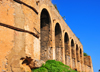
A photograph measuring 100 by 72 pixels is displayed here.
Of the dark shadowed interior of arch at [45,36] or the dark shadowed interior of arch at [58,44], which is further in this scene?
the dark shadowed interior of arch at [58,44]

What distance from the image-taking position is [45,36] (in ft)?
34.2

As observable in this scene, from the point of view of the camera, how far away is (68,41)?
15688mm

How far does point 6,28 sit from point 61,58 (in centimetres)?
771

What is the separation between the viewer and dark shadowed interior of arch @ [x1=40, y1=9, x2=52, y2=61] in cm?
1017

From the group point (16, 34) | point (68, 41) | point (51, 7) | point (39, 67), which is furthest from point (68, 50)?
point (16, 34)

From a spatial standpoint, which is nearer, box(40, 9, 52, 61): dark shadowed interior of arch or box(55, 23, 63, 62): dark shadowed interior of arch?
box(40, 9, 52, 61): dark shadowed interior of arch

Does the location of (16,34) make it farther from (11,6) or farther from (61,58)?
(61,58)

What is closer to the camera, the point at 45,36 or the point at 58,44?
the point at 45,36

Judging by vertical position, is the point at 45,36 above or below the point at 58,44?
above

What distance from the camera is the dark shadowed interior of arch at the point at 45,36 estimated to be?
10.2 m

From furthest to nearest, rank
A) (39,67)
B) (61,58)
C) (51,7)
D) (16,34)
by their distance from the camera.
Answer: (61,58), (51,7), (39,67), (16,34)

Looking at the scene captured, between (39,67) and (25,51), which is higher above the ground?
(25,51)

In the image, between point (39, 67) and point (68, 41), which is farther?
point (68, 41)

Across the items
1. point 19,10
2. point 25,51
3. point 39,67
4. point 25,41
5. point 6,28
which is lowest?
point 39,67
